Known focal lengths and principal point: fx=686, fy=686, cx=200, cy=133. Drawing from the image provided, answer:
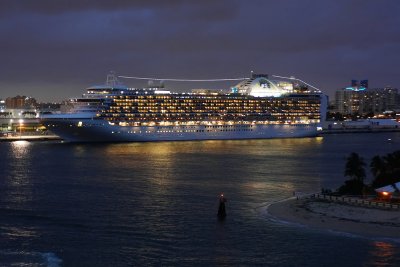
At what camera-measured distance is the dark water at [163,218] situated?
25.2 meters

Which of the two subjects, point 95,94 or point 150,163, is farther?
point 95,94

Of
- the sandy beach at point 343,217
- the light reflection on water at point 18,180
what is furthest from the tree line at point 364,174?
the light reflection on water at point 18,180

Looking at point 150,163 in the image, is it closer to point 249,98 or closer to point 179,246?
point 179,246

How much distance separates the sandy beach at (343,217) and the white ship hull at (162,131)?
55648 millimetres

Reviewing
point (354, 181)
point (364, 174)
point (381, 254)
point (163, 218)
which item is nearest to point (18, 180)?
point (163, 218)

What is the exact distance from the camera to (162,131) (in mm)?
95188

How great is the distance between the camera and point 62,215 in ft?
107

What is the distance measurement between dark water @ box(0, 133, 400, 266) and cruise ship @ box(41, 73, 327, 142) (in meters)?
27.3

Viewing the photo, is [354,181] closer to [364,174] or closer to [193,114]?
[364,174]

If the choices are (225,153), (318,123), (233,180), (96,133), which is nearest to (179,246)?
(233,180)

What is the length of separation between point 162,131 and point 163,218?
63334 millimetres

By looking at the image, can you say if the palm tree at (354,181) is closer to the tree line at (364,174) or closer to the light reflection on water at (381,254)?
the tree line at (364,174)

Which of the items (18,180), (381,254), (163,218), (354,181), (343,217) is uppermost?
(354,181)

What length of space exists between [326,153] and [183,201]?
4045 cm
